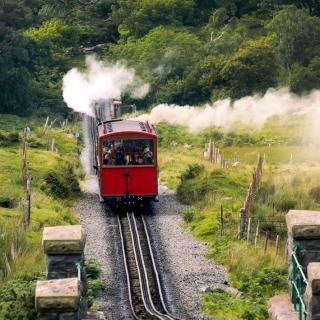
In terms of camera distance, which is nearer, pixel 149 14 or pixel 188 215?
pixel 188 215

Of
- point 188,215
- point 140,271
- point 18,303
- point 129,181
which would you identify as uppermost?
point 129,181

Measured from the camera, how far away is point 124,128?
3041 cm

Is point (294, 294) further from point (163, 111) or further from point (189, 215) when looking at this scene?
point (163, 111)

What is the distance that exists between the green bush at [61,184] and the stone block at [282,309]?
19.6 metres

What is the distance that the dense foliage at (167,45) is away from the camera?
59.5m

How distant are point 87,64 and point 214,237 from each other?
148ft

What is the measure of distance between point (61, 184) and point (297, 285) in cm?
2188

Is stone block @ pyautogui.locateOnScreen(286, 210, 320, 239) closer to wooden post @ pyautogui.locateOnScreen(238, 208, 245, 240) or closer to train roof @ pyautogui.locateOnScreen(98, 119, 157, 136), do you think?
wooden post @ pyautogui.locateOnScreen(238, 208, 245, 240)

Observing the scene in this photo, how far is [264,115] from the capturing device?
56.0 metres

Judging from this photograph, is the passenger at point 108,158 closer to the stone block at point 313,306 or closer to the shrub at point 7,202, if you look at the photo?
the shrub at point 7,202

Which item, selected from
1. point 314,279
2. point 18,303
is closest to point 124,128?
point 18,303

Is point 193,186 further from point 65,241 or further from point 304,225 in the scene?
point 304,225

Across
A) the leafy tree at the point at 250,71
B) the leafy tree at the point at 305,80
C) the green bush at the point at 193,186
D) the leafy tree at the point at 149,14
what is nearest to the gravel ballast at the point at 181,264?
the green bush at the point at 193,186

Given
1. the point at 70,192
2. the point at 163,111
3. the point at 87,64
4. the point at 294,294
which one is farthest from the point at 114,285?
the point at 87,64
